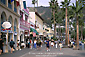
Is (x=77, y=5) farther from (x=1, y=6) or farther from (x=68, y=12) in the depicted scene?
(x=68, y=12)

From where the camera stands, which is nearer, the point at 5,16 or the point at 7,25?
the point at 7,25

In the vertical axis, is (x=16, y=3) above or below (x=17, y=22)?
above

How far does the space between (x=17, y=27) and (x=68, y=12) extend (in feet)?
64.2

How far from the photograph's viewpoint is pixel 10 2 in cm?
2534

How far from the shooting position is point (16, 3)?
28.1 metres

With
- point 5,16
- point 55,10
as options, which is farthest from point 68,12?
point 5,16

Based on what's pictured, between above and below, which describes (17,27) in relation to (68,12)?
below

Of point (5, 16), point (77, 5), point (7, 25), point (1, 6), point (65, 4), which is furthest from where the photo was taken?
point (65, 4)

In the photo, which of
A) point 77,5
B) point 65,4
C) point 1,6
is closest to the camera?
point 1,6

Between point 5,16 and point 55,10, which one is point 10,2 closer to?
point 5,16

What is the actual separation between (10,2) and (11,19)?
2402 mm

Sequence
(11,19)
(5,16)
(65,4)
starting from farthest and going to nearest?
(65,4) → (11,19) → (5,16)

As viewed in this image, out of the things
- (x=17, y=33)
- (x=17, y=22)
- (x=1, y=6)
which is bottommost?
(x=17, y=33)

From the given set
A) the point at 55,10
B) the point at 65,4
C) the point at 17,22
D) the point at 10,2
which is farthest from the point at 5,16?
the point at 55,10
